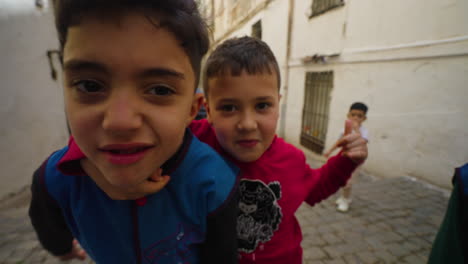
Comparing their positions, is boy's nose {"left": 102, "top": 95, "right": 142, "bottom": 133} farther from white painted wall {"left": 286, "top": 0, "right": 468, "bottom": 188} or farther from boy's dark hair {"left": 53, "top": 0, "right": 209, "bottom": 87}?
white painted wall {"left": 286, "top": 0, "right": 468, "bottom": 188}

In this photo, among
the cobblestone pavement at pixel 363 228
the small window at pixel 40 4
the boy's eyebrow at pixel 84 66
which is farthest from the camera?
the small window at pixel 40 4

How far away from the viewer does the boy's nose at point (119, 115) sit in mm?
641

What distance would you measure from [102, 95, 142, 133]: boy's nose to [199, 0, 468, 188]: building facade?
6.92 ft

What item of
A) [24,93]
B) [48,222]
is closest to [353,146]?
[48,222]

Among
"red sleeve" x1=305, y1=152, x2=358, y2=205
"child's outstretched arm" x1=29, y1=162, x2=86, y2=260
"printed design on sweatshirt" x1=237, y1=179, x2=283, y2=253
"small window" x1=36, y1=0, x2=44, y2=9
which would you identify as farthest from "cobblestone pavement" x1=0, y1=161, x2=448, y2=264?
"small window" x1=36, y1=0, x2=44, y2=9

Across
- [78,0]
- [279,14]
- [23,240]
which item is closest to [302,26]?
[279,14]

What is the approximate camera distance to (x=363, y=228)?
3182 millimetres

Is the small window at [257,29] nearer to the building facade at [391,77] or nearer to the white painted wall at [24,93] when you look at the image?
the building facade at [391,77]

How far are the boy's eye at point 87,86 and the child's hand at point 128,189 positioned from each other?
0.31 meters

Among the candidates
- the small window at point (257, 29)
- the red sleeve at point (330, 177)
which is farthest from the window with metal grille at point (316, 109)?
the red sleeve at point (330, 177)

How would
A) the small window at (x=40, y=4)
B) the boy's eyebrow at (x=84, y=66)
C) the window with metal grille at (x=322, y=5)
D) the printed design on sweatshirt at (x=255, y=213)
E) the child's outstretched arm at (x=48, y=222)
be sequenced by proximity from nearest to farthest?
1. the boy's eyebrow at (x=84, y=66)
2. the child's outstretched arm at (x=48, y=222)
3. the printed design on sweatshirt at (x=255, y=213)
4. the small window at (x=40, y=4)
5. the window with metal grille at (x=322, y=5)

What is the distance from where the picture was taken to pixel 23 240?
3037mm

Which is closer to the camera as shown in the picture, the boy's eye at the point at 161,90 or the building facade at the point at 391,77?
the boy's eye at the point at 161,90

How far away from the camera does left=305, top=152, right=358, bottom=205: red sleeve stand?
126 cm
